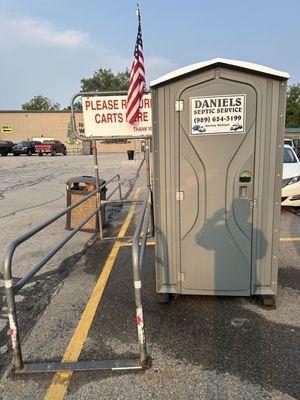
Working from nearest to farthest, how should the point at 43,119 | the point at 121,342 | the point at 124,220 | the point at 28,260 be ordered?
the point at 121,342 → the point at 28,260 → the point at 124,220 → the point at 43,119

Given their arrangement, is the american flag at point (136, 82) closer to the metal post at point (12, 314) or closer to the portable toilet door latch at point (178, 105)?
the portable toilet door latch at point (178, 105)

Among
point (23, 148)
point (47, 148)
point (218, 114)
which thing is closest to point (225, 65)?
point (218, 114)

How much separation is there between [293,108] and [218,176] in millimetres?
78466

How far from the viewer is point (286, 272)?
439 centimetres

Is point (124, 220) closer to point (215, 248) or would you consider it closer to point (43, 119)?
point (215, 248)

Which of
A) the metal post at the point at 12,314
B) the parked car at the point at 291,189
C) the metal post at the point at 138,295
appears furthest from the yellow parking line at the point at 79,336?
the parked car at the point at 291,189

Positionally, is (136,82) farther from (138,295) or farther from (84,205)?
(138,295)

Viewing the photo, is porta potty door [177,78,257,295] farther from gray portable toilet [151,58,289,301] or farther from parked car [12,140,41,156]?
parked car [12,140,41,156]

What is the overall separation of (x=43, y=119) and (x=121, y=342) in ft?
176

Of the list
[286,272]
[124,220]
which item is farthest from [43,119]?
[286,272]

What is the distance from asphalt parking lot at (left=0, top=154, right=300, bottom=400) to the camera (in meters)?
2.45

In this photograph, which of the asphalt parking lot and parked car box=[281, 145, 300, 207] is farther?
parked car box=[281, 145, 300, 207]

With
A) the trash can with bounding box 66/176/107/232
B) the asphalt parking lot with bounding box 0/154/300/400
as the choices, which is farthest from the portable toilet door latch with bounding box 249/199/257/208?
the trash can with bounding box 66/176/107/232

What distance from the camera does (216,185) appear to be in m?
3.26
